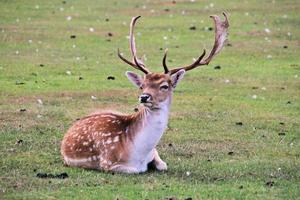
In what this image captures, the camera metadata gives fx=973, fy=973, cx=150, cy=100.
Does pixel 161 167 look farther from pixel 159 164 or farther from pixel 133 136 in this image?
pixel 133 136

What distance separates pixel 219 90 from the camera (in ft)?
51.6

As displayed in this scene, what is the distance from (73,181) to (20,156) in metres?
1.33

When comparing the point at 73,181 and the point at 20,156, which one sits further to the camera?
the point at 20,156

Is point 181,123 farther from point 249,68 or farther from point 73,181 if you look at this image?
point 249,68

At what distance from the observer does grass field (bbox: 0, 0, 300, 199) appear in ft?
30.7

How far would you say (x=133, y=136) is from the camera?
982 centimetres

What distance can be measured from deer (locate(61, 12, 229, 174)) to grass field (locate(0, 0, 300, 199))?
0.17m

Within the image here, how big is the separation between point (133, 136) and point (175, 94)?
552 cm

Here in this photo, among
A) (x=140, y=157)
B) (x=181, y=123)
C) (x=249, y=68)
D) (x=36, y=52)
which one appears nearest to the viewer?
(x=140, y=157)

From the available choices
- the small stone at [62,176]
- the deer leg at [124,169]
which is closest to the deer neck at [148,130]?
the deer leg at [124,169]

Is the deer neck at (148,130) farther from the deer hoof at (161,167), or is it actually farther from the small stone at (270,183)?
the small stone at (270,183)

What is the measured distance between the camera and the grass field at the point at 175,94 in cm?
935

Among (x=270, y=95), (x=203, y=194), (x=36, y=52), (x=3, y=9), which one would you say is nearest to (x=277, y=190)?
(x=203, y=194)

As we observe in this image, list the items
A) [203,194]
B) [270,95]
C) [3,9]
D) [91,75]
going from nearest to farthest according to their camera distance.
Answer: [203,194] → [270,95] → [91,75] → [3,9]
